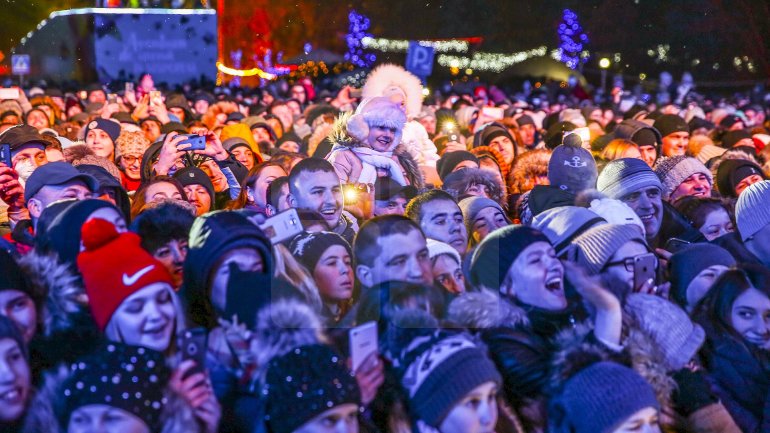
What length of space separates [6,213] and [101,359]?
2654mm

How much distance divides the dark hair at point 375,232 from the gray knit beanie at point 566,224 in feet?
1.95

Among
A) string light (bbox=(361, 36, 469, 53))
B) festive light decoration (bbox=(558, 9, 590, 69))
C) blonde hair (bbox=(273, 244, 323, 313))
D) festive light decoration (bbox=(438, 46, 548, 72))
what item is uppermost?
blonde hair (bbox=(273, 244, 323, 313))

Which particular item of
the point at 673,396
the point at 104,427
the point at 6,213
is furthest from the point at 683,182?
the point at 104,427

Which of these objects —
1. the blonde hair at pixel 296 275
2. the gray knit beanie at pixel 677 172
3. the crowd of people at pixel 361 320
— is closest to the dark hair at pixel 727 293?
the crowd of people at pixel 361 320

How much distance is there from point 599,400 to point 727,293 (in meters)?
1.01

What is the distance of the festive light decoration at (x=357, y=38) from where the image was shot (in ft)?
97.6

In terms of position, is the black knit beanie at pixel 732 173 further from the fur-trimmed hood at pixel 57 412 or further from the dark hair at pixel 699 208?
the fur-trimmed hood at pixel 57 412

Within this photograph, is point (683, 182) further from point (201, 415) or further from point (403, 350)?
point (201, 415)

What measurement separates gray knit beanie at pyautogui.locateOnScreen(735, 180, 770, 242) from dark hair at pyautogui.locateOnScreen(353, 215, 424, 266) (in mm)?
2051

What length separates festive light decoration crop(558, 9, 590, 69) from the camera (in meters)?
30.9

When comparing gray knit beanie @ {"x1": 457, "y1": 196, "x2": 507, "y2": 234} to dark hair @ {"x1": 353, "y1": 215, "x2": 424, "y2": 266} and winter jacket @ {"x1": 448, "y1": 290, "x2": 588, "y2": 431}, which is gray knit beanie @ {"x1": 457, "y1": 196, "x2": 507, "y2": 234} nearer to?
dark hair @ {"x1": 353, "y1": 215, "x2": 424, "y2": 266}

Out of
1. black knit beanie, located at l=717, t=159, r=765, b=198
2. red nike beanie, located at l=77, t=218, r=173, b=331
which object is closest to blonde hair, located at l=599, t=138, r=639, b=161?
black knit beanie, located at l=717, t=159, r=765, b=198

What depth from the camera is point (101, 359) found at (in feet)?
8.24

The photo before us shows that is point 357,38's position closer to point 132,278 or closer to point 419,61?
point 419,61
